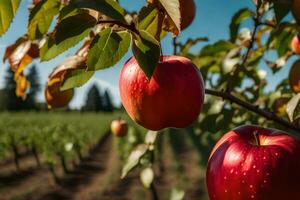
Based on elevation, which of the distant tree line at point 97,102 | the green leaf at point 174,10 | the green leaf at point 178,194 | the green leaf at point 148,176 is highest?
the green leaf at point 174,10

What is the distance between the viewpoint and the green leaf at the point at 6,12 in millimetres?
1006

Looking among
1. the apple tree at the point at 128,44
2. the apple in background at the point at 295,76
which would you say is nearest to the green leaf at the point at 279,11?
the apple tree at the point at 128,44

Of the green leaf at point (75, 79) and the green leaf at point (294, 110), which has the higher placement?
the green leaf at point (75, 79)

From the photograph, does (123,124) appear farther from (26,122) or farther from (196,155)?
(26,122)

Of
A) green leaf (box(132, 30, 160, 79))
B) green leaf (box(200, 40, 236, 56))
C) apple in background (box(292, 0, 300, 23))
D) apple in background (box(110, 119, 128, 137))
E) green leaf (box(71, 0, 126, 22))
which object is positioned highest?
green leaf (box(71, 0, 126, 22))

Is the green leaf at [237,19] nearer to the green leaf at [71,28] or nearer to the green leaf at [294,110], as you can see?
the green leaf at [294,110]

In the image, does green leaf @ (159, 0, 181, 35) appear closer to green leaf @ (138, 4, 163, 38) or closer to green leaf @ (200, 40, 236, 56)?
green leaf @ (138, 4, 163, 38)

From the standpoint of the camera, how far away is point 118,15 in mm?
856

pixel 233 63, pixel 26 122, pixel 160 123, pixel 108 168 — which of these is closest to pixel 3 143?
pixel 108 168

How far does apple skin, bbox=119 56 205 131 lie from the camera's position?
1055 mm

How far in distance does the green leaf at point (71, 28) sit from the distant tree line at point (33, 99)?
54932 mm

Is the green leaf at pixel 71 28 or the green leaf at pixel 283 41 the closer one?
the green leaf at pixel 71 28

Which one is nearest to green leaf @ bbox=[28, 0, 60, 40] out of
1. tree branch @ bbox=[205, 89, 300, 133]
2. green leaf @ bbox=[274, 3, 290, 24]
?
tree branch @ bbox=[205, 89, 300, 133]

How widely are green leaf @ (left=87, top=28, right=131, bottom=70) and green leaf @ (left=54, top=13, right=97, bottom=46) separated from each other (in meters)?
0.03
